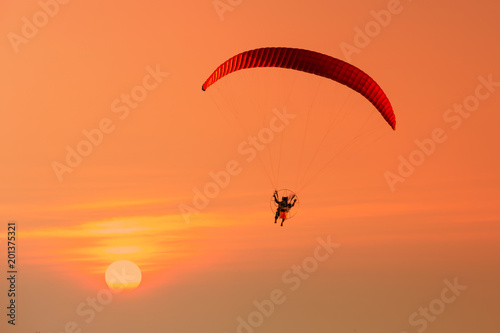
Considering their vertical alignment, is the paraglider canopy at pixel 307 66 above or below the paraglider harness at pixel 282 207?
above

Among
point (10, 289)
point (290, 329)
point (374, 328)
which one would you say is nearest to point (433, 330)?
point (374, 328)

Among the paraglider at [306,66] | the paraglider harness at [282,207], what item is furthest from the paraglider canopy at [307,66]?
the paraglider harness at [282,207]

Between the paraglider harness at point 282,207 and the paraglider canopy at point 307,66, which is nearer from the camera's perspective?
the paraglider canopy at point 307,66

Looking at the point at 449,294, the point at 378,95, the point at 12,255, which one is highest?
the point at 449,294

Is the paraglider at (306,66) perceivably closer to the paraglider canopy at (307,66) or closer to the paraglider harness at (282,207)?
the paraglider canopy at (307,66)

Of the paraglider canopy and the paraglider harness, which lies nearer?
the paraglider canopy

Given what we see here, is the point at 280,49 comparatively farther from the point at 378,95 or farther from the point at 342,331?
the point at 342,331

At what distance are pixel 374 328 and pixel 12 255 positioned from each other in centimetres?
5434

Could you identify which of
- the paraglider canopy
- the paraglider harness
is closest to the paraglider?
the paraglider canopy

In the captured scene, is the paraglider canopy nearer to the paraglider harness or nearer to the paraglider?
the paraglider

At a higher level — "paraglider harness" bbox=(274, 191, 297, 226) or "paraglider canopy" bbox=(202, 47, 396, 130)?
"paraglider canopy" bbox=(202, 47, 396, 130)

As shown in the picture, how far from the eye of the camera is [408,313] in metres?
91.6

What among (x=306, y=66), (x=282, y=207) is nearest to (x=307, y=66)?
(x=306, y=66)

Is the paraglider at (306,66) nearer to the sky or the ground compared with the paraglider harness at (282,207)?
nearer to the sky
